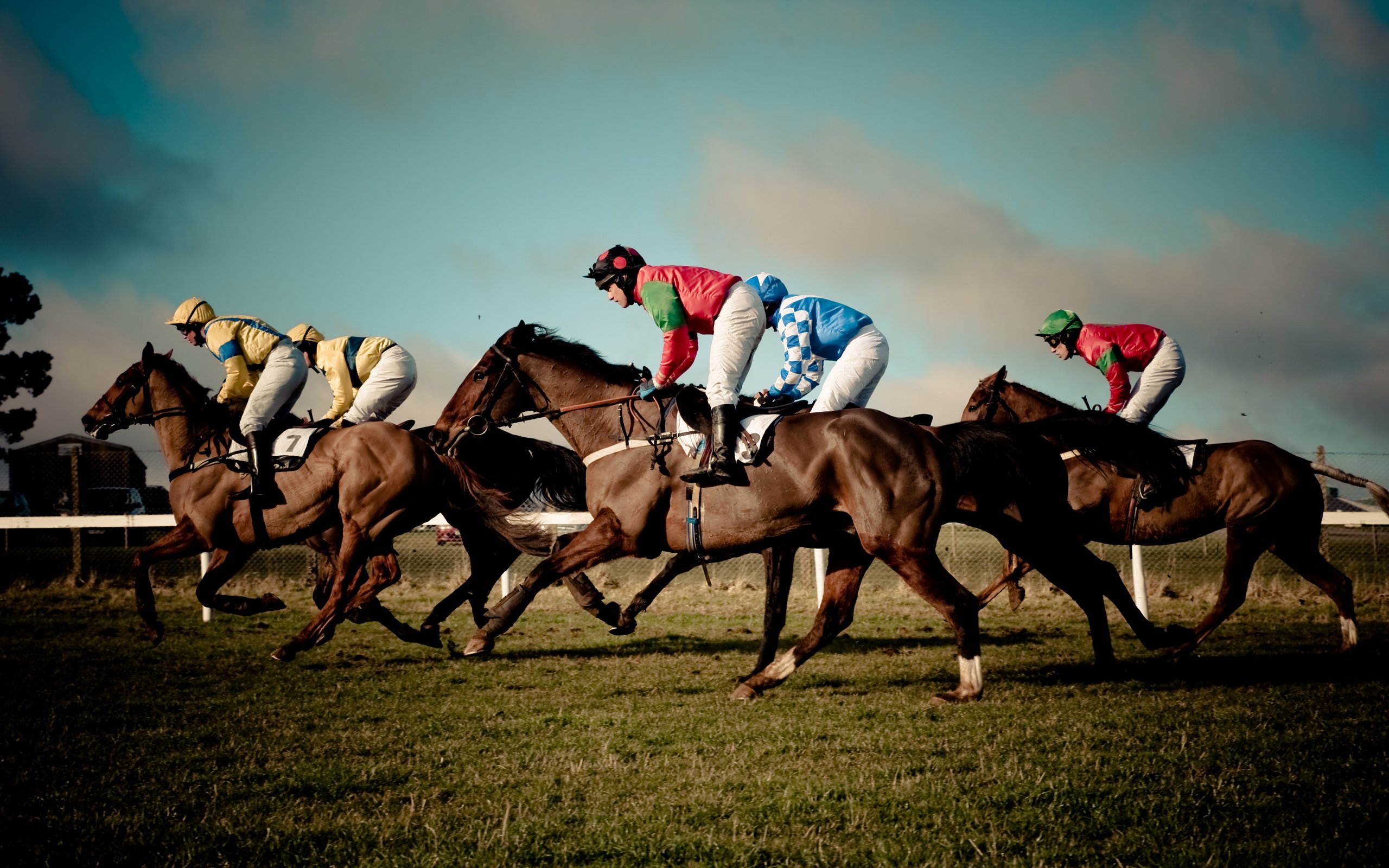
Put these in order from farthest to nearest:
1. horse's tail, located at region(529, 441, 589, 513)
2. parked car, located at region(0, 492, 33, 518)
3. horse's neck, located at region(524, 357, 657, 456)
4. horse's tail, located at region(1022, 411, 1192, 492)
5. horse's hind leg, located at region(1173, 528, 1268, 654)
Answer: parked car, located at region(0, 492, 33, 518) < horse's tail, located at region(529, 441, 589, 513) < horse's hind leg, located at region(1173, 528, 1268, 654) < horse's tail, located at region(1022, 411, 1192, 492) < horse's neck, located at region(524, 357, 657, 456)

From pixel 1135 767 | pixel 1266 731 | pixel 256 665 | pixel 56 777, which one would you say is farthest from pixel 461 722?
pixel 1266 731

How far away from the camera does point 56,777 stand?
3.87 m

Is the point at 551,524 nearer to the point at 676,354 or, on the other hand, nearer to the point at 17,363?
the point at 676,354

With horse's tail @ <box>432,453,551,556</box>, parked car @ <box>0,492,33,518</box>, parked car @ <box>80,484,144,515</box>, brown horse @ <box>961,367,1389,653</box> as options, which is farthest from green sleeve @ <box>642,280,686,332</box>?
parked car @ <box>0,492,33,518</box>

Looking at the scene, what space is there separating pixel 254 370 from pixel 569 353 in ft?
10.9

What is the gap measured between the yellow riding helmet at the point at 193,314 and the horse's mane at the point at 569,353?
3270 millimetres

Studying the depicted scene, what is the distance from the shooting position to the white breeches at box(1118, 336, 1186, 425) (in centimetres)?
784

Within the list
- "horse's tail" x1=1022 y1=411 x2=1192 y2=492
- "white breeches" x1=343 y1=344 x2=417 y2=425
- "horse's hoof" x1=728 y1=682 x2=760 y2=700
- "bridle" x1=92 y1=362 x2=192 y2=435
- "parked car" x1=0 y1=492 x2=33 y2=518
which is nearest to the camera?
"horse's hoof" x1=728 y1=682 x2=760 y2=700

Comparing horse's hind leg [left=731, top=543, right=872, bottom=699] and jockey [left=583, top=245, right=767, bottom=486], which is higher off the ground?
jockey [left=583, top=245, right=767, bottom=486]

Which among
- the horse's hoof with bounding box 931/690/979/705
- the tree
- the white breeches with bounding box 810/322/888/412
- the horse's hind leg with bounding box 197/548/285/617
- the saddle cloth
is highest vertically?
the tree

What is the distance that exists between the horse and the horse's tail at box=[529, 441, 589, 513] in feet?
5.42

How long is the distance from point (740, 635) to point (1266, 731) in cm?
494

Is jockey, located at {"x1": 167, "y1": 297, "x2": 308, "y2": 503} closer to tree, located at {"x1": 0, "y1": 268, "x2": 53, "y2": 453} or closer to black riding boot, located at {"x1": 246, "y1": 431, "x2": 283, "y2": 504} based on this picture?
black riding boot, located at {"x1": 246, "y1": 431, "x2": 283, "y2": 504}

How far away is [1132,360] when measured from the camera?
26.1 feet
